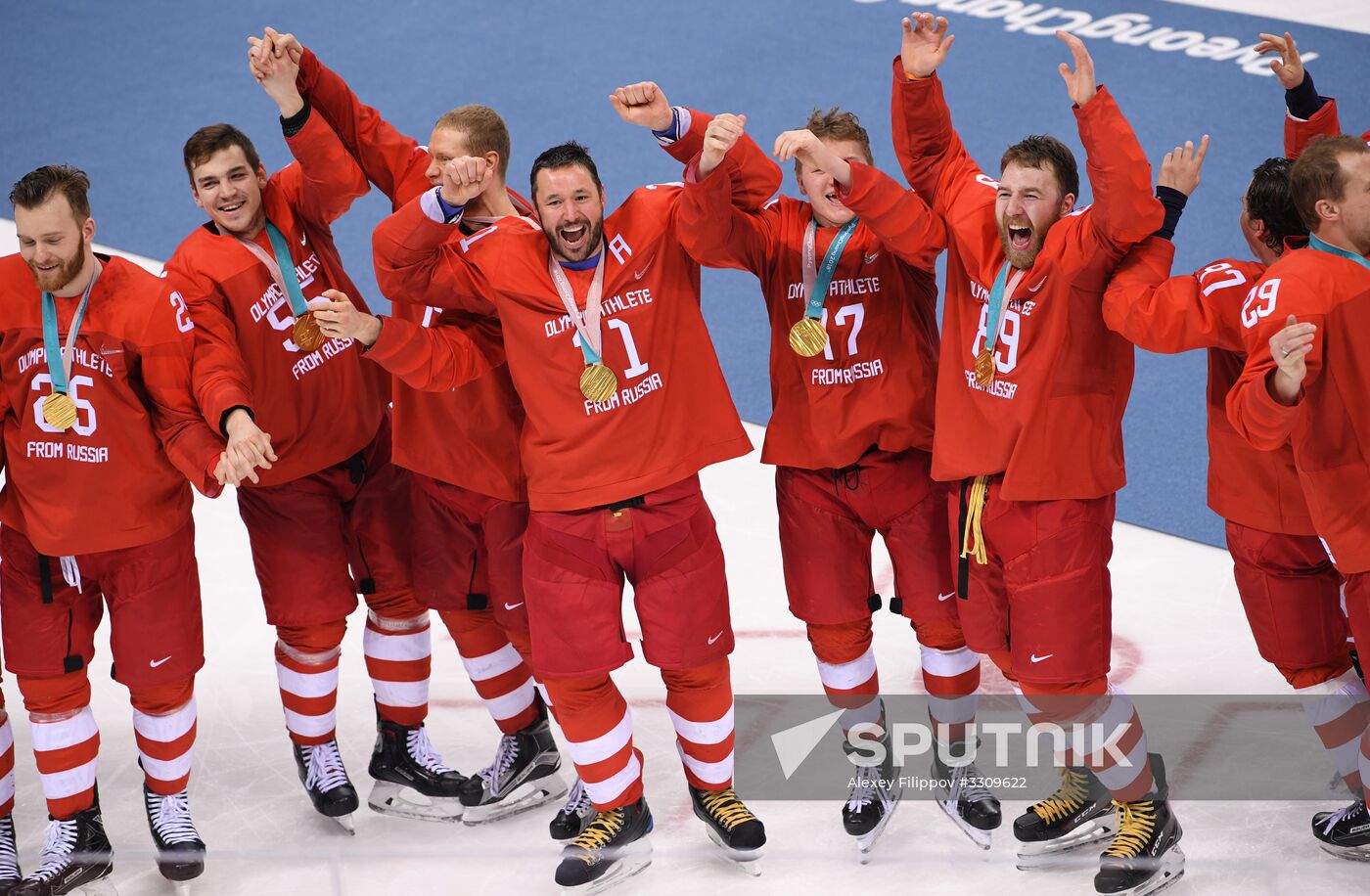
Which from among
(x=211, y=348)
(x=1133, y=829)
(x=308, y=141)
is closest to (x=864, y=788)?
(x=1133, y=829)

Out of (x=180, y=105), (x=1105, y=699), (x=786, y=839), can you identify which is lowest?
(x=786, y=839)

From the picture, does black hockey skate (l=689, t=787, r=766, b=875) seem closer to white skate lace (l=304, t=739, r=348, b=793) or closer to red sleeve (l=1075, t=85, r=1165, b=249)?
white skate lace (l=304, t=739, r=348, b=793)

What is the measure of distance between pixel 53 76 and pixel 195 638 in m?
8.43

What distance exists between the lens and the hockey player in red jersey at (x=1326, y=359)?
4422mm

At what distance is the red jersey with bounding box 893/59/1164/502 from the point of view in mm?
4719

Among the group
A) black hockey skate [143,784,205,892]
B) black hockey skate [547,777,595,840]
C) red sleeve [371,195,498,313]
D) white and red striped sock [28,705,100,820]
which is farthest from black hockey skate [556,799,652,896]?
red sleeve [371,195,498,313]

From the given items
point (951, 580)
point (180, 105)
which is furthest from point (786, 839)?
point (180, 105)

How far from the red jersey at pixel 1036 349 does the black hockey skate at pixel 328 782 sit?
2.30 metres

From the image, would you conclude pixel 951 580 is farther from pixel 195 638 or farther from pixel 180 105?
pixel 180 105

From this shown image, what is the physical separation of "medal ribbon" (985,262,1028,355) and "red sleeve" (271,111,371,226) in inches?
82.3

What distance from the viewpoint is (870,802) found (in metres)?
5.46

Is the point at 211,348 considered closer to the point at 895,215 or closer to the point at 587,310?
the point at 587,310

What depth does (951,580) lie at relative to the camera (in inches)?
207

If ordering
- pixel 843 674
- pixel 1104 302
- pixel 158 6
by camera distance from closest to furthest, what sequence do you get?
pixel 1104 302 → pixel 843 674 → pixel 158 6
